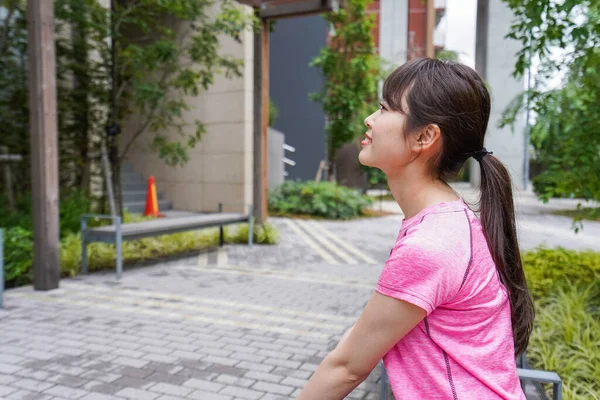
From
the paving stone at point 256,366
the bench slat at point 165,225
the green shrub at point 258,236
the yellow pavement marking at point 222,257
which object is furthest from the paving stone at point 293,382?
the green shrub at point 258,236

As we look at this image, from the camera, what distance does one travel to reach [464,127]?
1.26 m

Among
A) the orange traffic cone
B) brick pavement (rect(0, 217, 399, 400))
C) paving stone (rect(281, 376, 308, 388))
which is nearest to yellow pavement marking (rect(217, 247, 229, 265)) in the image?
brick pavement (rect(0, 217, 399, 400))

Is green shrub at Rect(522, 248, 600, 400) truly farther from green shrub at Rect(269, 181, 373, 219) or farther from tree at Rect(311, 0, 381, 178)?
tree at Rect(311, 0, 381, 178)

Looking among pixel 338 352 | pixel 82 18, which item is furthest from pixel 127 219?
pixel 338 352

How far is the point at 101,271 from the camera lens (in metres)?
7.04

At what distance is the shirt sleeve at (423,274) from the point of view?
3.63 ft

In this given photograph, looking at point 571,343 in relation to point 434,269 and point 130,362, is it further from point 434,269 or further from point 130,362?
point 434,269

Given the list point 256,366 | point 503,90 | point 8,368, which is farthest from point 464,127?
point 503,90

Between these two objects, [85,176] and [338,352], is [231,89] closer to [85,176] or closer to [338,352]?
[85,176]

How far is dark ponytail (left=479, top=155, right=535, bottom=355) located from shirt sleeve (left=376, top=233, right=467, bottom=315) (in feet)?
0.72

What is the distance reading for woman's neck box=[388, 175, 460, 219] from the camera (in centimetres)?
128

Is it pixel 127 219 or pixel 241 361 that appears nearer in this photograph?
pixel 241 361

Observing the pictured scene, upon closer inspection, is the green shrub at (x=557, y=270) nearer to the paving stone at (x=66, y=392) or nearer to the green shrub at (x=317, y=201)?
the paving stone at (x=66, y=392)

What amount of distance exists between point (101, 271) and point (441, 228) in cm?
654
